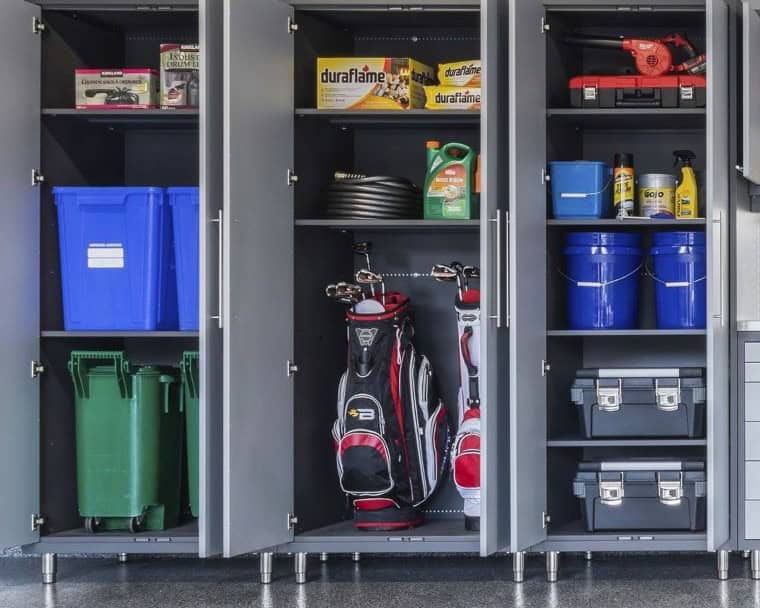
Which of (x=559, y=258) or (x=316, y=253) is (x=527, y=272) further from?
(x=316, y=253)

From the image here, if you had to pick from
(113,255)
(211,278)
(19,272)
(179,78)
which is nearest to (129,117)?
(179,78)

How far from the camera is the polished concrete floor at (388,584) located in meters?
3.69

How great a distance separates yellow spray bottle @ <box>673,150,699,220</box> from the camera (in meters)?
4.12

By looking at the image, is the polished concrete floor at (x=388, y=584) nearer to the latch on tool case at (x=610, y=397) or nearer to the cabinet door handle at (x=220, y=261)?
the latch on tool case at (x=610, y=397)

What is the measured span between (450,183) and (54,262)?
1433 mm

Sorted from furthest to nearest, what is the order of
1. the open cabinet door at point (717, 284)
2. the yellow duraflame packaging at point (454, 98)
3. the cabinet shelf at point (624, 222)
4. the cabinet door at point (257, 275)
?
the yellow duraflame packaging at point (454, 98), the cabinet shelf at point (624, 222), the open cabinet door at point (717, 284), the cabinet door at point (257, 275)

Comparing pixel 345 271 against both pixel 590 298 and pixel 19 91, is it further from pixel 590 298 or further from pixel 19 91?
pixel 19 91

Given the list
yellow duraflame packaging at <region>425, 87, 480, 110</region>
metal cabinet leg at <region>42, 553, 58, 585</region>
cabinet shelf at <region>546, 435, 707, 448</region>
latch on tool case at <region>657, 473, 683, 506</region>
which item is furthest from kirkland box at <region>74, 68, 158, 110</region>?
latch on tool case at <region>657, 473, 683, 506</region>

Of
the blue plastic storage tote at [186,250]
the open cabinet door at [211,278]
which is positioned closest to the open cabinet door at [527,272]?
the open cabinet door at [211,278]

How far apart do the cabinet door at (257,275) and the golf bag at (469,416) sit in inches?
24.4

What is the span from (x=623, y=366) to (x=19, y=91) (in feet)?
8.12

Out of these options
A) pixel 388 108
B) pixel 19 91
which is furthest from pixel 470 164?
pixel 19 91

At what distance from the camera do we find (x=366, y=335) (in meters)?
4.10

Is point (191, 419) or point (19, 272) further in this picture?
point (191, 419)
